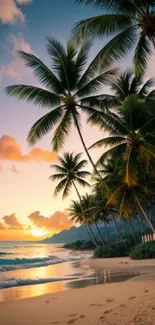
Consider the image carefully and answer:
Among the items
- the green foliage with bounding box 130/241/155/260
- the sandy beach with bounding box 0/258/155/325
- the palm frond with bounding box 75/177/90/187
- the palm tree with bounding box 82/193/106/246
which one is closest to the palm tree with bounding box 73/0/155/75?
the sandy beach with bounding box 0/258/155/325

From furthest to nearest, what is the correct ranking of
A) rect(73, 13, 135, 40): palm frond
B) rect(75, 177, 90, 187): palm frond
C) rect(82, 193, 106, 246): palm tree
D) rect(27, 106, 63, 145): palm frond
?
rect(82, 193, 106, 246): palm tree < rect(75, 177, 90, 187): palm frond < rect(27, 106, 63, 145): palm frond < rect(73, 13, 135, 40): palm frond

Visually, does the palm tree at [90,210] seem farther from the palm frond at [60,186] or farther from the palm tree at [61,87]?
the palm tree at [61,87]

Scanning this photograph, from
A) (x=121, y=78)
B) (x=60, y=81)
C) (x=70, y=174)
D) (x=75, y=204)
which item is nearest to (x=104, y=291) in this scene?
(x=60, y=81)

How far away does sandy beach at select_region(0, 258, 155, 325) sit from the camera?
539cm

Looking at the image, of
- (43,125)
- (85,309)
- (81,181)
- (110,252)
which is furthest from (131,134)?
(110,252)

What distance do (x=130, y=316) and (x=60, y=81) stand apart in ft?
45.9

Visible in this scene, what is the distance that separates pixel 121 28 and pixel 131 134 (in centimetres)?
619

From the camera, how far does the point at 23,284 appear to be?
12.4 metres

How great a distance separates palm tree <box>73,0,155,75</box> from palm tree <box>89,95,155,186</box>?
167 inches

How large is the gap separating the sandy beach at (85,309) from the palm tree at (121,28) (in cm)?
827

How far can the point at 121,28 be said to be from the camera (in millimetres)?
11422

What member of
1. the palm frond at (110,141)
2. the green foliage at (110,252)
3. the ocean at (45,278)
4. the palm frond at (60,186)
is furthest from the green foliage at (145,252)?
the palm frond at (60,186)

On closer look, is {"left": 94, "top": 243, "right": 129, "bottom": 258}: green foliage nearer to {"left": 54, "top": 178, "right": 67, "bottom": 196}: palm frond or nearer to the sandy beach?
{"left": 54, "top": 178, "right": 67, "bottom": 196}: palm frond

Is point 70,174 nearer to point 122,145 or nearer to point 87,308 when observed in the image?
point 122,145
